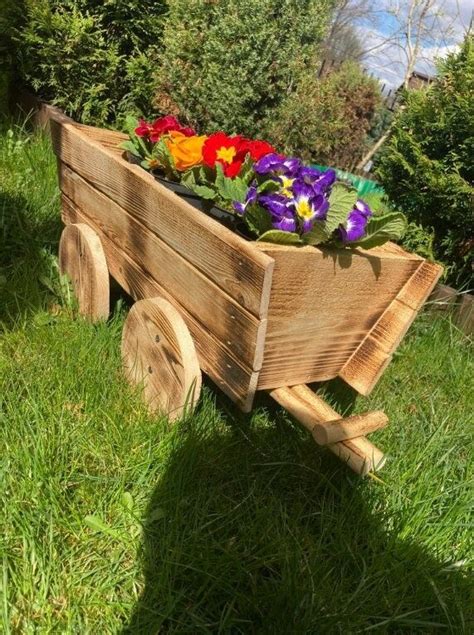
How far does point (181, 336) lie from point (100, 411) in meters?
0.43

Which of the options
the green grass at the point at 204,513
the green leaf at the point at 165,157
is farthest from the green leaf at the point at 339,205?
the green grass at the point at 204,513

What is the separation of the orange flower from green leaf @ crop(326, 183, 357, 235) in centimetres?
54

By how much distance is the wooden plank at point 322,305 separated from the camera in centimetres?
134

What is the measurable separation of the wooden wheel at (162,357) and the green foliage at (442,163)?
189 centimetres

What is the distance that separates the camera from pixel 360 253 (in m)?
1.47

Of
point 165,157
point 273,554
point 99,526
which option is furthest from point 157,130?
point 273,554

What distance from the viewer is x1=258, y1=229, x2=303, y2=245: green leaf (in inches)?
54.3

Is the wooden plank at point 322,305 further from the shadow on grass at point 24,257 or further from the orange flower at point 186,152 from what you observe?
the shadow on grass at point 24,257

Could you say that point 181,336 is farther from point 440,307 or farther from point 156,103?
point 156,103

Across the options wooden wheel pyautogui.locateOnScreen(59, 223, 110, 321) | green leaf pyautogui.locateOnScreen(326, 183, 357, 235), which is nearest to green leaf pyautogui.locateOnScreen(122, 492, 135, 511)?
wooden wheel pyautogui.locateOnScreen(59, 223, 110, 321)

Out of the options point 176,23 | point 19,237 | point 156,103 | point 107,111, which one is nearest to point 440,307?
point 19,237

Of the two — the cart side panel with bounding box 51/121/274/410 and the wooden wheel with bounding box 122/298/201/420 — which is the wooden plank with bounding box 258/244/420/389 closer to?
the cart side panel with bounding box 51/121/274/410

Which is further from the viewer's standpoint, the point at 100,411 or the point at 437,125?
the point at 437,125

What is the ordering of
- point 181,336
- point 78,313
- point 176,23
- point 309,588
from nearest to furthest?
point 309,588 → point 181,336 → point 78,313 → point 176,23
